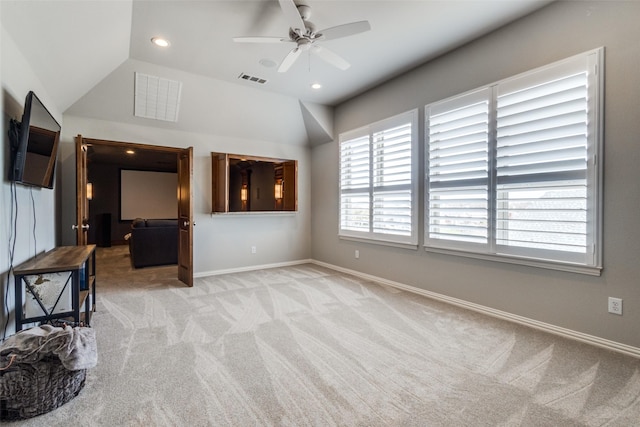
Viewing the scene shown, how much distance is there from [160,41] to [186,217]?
7.66 feet

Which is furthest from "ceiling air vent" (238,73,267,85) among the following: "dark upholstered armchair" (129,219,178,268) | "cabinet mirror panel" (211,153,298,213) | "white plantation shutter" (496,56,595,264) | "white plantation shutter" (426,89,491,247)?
"dark upholstered armchair" (129,219,178,268)

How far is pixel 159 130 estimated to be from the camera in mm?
4672

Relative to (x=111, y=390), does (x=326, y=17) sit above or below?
above

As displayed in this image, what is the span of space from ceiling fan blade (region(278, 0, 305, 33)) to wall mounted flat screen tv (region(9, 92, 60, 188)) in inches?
79.9

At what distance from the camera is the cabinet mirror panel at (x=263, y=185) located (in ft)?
18.9

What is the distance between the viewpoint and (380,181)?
458 centimetres

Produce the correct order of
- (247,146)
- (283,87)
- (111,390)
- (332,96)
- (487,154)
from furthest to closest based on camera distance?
(247,146)
(332,96)
(283,87)
(487,154)
(111,390)

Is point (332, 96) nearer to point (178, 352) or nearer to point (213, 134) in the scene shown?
point (213, 134)

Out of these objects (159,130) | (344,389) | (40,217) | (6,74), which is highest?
(159,130)

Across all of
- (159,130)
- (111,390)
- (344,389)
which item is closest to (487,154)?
(344,389)

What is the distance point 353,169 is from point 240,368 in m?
3.71

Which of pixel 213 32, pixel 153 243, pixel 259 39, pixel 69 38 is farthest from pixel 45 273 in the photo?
pixel 153 243

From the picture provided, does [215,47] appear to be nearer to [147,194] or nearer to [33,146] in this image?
[33,146]

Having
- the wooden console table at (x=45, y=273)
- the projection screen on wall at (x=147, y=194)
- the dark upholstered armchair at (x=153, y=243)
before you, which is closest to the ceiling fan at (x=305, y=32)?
the wooden console table at (x=45, y=273)
